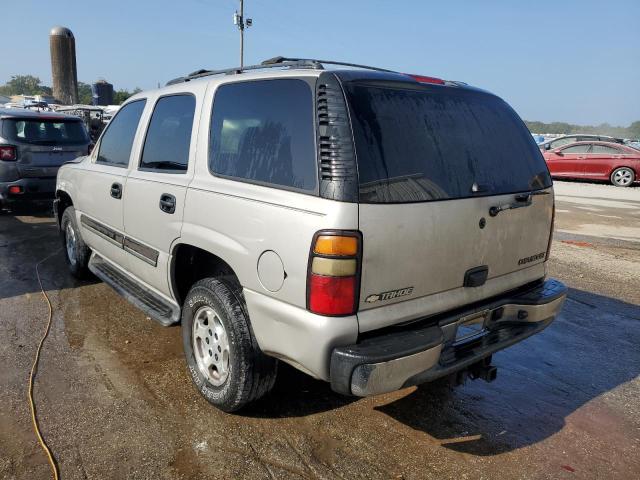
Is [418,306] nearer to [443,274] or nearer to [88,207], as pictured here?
[443,274]

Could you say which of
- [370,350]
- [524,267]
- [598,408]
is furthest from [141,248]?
[598,408]

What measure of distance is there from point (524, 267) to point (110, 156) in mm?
3410

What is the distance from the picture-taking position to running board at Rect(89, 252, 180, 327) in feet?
10.8

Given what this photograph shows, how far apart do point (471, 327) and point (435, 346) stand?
51 cm

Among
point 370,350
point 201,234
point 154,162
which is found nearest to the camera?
point 370,350

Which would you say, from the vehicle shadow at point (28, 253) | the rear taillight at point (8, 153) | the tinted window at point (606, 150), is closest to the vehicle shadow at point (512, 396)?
the vehicle shadow at point (28, 253)

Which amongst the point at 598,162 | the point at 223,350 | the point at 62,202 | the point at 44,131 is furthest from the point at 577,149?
the point at 223,350

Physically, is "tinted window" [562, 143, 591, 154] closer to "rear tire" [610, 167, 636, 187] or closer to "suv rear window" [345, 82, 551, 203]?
"rear tire" [610, 167, 636, 187]

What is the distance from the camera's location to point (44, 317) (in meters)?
4.21

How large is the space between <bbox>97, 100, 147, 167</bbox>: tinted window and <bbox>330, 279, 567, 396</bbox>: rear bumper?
263cm

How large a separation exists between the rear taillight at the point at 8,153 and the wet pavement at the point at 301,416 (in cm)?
433

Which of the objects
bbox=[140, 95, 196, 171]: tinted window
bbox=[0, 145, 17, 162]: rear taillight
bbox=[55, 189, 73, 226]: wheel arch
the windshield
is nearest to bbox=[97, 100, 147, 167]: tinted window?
bbox=[140, 95, 196, 171]: tinted window

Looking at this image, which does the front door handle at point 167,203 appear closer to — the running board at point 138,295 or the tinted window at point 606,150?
the running board at point 138,295

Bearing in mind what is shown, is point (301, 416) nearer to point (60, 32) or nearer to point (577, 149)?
point (577, 149)
